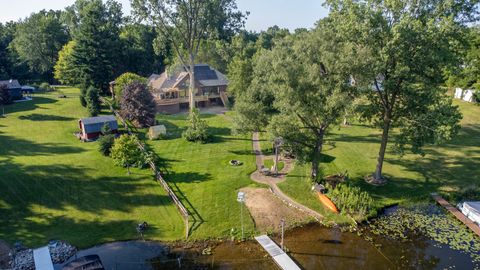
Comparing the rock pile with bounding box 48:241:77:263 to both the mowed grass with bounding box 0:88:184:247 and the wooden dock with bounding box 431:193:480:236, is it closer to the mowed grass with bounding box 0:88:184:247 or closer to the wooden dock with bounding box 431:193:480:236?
the mowed grass with bounding box 0:88:184:247

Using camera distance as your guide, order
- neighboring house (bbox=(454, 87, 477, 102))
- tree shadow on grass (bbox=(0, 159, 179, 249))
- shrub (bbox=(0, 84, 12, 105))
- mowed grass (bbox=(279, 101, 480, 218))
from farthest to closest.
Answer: neighboring house (bbox=(454, 87, 477, 102)) < shrub (bbox=(0, 84, 12, 105)) < mowed grass (bbox=(279, 101, 480, 218)) < tree shadow on grass (bbox=(0, 159, 179, 249))

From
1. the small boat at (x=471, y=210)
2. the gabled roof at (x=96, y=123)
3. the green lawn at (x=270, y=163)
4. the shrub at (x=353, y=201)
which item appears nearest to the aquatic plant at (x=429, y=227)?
the small boat at (x=471, y=210)

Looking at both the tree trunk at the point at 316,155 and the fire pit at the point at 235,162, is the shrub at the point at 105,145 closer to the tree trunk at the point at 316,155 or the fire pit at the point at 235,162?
the fire pit at the point at 235,162

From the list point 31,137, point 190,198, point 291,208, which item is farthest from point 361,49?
point 31,137

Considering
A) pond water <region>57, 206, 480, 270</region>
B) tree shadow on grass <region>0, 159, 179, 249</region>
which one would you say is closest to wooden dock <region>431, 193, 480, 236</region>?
pond water <region>57, 206, 480, 270</region>

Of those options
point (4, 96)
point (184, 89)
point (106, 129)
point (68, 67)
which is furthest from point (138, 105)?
point (68, 67)

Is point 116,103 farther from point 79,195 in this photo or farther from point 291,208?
point 291,208

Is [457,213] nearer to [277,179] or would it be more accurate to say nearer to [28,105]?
[277,179]
